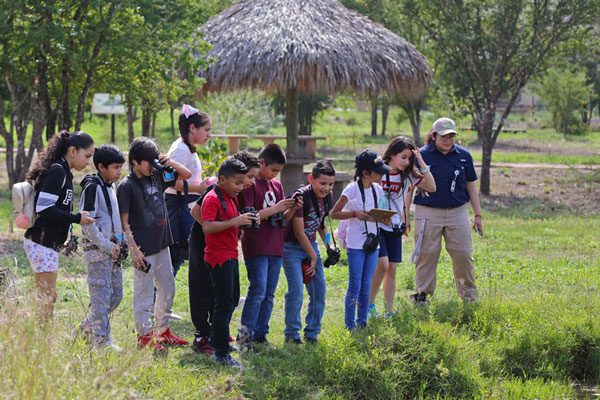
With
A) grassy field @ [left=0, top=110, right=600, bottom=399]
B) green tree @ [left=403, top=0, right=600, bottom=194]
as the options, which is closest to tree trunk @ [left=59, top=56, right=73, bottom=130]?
grassy field @ [left=0, top=110, right=600, bottom=399]

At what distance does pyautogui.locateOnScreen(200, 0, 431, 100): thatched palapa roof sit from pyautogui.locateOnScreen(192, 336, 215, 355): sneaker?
995cm

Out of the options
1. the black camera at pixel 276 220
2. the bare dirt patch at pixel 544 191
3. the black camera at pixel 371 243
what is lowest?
the bare dirt patch at pixel 544 191

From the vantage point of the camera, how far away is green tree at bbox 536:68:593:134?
39.4 metres

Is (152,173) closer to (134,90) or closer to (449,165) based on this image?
(449,165)

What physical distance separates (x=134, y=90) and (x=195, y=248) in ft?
27.7

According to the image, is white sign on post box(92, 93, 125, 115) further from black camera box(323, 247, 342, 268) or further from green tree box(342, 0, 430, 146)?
black camera box(323, 247, 342, 268)

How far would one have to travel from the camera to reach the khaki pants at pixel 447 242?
8211 mm

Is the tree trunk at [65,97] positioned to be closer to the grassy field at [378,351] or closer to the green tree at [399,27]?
the grassy field at [378,351]

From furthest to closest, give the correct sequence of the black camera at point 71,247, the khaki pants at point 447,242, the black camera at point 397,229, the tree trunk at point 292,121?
the tree trunk at point 292,121
the khaki pants at point 447,242
the black camera at point 397,229
the black camera at point 71,247

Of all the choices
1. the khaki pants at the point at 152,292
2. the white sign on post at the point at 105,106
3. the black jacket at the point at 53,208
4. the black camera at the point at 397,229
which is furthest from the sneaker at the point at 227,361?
the white sign on post at the point at 105,106

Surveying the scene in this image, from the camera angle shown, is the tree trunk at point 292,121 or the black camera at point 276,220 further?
the tree trunk at point 292,121

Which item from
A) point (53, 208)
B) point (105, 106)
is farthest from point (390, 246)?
point (105, 106)

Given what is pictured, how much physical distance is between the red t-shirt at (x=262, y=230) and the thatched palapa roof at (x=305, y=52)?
9.45 metres

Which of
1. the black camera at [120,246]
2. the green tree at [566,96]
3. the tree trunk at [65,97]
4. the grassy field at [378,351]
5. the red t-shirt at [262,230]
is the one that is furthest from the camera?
the green tree at [566,96]
